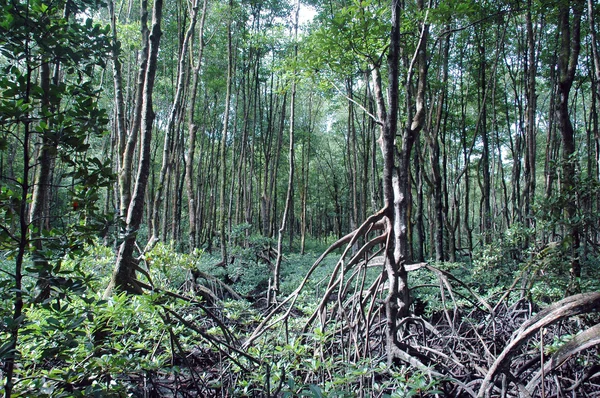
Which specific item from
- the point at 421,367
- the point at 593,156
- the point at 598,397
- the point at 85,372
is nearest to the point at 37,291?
the point at 85,372

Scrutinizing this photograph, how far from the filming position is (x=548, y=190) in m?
4.73

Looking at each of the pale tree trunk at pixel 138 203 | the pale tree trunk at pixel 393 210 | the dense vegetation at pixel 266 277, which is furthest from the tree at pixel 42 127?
the pale tree trunk at pixel 393 210

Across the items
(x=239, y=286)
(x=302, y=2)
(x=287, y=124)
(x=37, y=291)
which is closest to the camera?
(x=37, y=291)

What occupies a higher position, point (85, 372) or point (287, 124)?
point (287, 124)

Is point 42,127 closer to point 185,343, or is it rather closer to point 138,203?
point 138,203

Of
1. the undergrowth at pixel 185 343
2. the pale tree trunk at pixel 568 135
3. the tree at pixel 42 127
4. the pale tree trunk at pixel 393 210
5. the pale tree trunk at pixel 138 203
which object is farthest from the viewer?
the pale tree trunk at pixel 568 135

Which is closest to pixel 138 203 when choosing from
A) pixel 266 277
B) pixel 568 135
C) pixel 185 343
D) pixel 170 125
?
pixel 185 343

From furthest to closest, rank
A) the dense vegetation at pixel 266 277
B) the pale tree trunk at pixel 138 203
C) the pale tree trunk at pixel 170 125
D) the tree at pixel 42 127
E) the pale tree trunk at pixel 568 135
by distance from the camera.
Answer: the pale tree trunk at pixel 170 125 → the pale tree trunk at pixel 568 135 → the pale tree trunk at pixel 138 203 → the dense vegetation at pixel 266 277 → the tree at pixel 42 127

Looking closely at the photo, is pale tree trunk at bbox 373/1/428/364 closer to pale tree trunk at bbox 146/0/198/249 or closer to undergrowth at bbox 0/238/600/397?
undergrowth at bbox 0/238/600/397

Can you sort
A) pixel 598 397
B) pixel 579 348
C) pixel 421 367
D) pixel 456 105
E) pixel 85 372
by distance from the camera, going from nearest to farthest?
pixel 85 372, pixel 579 348, pixel 421 367, pixel 598 397, pixel 456 105

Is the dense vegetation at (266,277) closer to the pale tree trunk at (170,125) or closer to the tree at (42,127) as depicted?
the tree at (42,127)

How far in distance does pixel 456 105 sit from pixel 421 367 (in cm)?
1211

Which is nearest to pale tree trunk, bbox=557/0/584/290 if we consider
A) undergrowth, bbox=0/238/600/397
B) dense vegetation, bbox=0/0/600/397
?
dense vegetation, bbox=0/0/600/397

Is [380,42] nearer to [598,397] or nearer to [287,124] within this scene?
[598,397]
